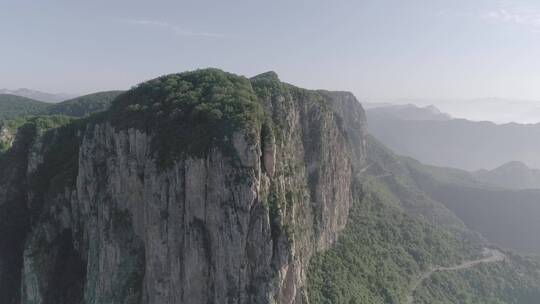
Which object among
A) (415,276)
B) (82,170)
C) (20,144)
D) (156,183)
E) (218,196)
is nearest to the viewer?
(218,196)

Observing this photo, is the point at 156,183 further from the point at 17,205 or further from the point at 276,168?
the point at 17,205

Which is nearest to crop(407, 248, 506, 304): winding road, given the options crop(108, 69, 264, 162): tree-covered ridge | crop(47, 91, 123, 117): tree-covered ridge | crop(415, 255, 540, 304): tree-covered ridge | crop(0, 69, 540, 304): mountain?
crop(0, 69, 540, 304): mountain

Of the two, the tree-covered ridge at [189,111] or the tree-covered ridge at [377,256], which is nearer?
the tree-covered ridge at [189,111]

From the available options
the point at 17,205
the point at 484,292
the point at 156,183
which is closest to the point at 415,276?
the point at 484,292

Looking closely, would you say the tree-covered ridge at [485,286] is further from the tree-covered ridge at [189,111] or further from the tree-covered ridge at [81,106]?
the tree-covered ridge at [81,106]

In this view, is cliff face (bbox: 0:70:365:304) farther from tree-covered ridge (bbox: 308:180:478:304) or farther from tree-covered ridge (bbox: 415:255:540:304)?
tree-covered ridge (bbox: 415:255:540:304)

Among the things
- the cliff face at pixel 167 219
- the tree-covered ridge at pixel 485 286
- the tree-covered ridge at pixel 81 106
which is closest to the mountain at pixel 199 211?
the cliff face at pixel 167 219

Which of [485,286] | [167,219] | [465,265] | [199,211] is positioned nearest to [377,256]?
[485,286]
